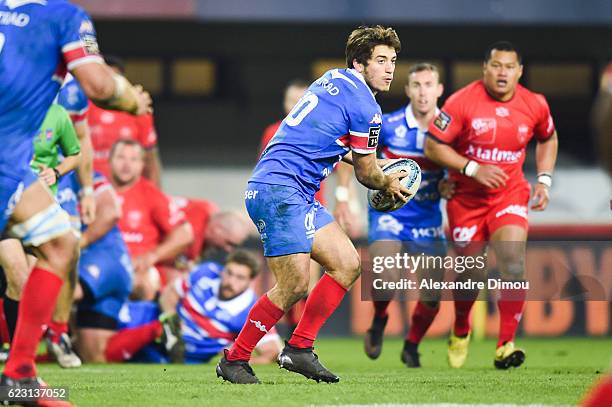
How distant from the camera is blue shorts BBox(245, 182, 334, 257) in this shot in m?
6.77

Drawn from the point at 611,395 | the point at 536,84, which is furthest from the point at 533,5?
the point at 611,395

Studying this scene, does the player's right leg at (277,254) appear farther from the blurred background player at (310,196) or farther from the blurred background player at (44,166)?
the blurred background player at (44,166)

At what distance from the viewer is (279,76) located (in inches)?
695

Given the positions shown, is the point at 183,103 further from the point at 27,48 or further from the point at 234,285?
the point at 27,48

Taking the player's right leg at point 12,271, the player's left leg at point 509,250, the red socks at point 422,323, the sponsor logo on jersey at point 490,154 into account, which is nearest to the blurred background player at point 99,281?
the player's right leg at point 12,271

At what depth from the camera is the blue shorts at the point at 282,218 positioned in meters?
6.77

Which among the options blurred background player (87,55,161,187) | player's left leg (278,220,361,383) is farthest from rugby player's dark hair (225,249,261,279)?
blurred background player (87,55,161,187)

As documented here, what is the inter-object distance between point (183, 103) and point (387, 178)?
10868mm

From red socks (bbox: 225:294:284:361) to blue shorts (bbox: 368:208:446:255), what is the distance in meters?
3.02

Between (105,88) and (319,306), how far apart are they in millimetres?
2069

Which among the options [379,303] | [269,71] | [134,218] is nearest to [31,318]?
[379,303]

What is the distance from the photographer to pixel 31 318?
18.0 ft

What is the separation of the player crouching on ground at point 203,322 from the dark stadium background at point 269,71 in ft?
20.4

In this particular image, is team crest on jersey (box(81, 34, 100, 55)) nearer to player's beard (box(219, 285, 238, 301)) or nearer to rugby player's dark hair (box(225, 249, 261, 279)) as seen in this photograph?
rugby player's dark hair (box(225, 249, 261, 279))
